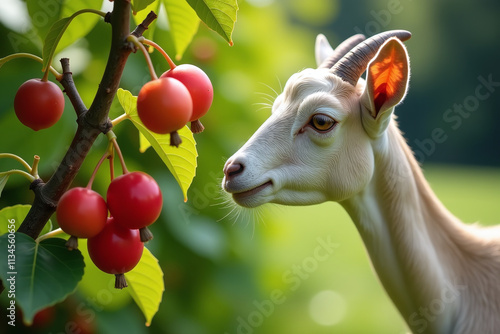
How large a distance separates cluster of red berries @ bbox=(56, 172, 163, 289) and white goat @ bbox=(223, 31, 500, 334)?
0.57 m

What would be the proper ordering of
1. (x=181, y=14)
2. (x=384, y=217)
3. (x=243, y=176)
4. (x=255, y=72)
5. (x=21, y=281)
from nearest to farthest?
(x=21, y=281) → (x=181, y=14) → (x=243, y=176) → (x=384, y=217) → (x=255, y=72)

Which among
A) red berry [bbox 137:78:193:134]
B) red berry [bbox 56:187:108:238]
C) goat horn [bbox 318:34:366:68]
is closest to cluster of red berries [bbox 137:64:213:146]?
red berry [bbox 137:78:193:134]

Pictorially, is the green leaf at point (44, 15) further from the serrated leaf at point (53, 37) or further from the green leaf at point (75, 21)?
the serrated leaf at point (53, 37)

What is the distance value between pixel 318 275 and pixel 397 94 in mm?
5132

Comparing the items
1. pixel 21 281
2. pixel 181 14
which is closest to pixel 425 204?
pixel 181 14

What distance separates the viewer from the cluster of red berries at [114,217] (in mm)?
826

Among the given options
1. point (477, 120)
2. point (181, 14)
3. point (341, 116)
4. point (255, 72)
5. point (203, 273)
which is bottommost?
point (477, 120)

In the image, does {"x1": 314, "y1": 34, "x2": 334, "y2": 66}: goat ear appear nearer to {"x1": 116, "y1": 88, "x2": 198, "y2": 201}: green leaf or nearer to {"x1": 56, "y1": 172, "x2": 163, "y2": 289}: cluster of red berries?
{"x1": 116, "y1": 88, "x2": 198, "y2": 201}: green leaf

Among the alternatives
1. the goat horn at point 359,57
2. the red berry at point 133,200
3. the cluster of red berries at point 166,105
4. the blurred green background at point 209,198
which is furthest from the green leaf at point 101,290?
the cluster of red berries at point 166,105

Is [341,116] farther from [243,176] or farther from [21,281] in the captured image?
[21,281]

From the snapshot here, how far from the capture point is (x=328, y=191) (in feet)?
5.09

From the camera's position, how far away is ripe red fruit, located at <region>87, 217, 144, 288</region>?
0.86 meters

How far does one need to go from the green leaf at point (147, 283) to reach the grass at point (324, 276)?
115cm

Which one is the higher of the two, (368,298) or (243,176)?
(243,176)
